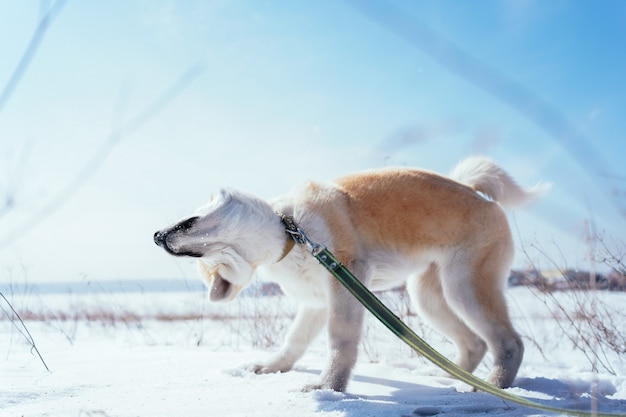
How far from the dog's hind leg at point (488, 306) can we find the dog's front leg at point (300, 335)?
829mm

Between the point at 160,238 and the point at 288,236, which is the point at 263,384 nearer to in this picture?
the point at 288,236

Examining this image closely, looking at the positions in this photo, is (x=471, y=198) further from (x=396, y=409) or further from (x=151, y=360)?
(x=151, y=360)

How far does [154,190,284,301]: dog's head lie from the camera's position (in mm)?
2428

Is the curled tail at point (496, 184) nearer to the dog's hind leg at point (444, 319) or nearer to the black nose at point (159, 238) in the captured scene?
the dog's hind leg at point (444, 319)

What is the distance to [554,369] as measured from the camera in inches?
140

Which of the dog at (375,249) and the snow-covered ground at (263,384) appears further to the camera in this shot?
the dog at (375,249)

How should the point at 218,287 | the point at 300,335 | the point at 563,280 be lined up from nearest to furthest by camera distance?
the point at 218,287
the point at 300,335
the point at 563,280

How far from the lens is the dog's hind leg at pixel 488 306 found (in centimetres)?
289

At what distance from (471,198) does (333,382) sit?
1.56m

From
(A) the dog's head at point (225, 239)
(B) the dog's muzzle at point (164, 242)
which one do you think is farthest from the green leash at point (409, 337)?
(B) the dog's muzzle at point (164, 242)

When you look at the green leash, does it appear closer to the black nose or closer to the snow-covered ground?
the snow-covered ground

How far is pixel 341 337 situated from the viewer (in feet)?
8.34

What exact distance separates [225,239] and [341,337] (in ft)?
2.58

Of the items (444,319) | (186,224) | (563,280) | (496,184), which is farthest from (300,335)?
(563,280)
